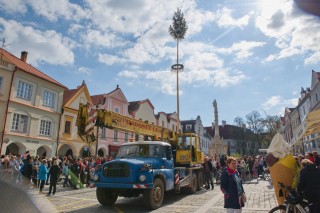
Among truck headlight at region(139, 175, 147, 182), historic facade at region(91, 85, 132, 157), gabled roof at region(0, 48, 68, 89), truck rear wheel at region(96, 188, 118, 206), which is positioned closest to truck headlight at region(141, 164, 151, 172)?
truck headlight at region(139, 175, 147, 182)

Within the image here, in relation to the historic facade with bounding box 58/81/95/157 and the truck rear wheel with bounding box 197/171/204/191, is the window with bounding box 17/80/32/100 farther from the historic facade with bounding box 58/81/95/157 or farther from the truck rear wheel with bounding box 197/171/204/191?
the truck rear wheel with bounding box 197/171/204/191

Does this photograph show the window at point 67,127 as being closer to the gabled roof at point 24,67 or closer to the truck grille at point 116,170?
the gabled roof at point 24,67

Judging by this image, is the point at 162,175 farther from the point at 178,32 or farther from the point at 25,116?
the point at 178,32

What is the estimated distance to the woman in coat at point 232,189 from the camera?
5.88m

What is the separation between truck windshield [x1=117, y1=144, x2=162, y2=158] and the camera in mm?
11482

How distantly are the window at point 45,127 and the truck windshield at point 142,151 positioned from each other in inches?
711

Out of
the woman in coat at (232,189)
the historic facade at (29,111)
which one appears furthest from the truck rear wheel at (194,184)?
the historic facade at (29,111)

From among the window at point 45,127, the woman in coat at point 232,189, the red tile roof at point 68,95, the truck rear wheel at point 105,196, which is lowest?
the truck rear wheel at point 105,196

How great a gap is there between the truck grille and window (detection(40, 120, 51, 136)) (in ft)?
62.9

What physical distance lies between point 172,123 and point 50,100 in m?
29.8

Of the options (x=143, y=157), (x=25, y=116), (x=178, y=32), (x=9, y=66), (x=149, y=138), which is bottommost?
(x=143, y=157)

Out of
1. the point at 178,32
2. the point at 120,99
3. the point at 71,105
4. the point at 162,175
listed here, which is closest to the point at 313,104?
the point at 178,32

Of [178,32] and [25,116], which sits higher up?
[178,32]

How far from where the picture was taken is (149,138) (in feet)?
49.7
